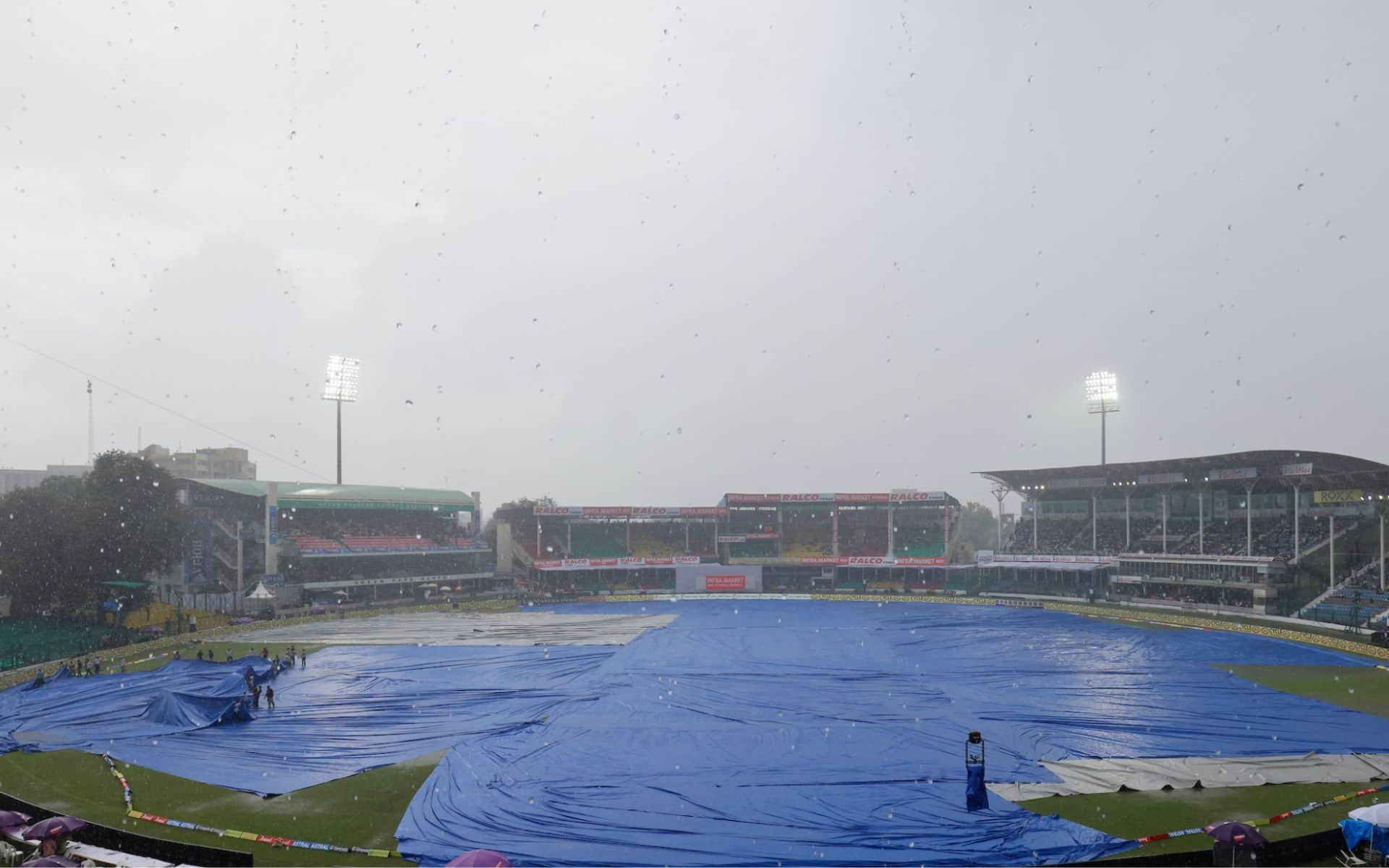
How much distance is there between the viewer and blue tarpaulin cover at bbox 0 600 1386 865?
14.7 metres

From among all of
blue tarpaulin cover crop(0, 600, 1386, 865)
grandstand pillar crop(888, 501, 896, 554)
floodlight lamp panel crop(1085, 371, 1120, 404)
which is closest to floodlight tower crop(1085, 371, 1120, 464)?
floodlight lamp panel crop(1085, 371, 1120, 404)

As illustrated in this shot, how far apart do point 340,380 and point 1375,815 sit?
74.4m

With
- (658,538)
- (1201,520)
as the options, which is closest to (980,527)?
(658,538)

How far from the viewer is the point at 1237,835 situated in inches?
464

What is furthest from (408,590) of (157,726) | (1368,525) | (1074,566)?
(1368,525)

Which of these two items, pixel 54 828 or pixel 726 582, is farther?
pixel 726 582

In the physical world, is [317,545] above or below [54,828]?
below

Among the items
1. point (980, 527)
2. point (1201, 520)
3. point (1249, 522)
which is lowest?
point (980, 527)

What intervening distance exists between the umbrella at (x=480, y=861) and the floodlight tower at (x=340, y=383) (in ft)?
222

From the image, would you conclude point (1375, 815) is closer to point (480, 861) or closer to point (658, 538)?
point (480, 861)

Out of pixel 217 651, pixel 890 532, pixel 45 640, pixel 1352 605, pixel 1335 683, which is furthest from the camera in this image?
pixel 890 532

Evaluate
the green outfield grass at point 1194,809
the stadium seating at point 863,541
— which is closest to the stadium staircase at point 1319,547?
the stadium seating at point 863,541

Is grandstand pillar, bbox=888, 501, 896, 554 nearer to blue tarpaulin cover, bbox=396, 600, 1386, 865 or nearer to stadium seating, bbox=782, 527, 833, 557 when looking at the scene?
stadium seating, bbox=782, 527, 833, 557

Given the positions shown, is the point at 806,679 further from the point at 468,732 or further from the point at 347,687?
the point at 347,687
